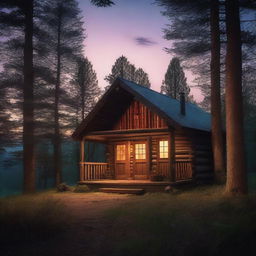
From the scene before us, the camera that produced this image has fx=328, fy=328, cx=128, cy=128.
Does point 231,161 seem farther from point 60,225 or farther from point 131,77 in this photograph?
point 131,77

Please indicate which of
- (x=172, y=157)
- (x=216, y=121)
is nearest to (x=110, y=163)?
(x=172, y=157)

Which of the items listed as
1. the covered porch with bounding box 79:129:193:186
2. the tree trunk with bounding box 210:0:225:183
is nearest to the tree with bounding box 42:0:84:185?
the covered porch with bounding box 79:129:193:186

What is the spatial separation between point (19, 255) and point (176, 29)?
58.1ft

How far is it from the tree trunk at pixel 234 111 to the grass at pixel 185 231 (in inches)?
98.3

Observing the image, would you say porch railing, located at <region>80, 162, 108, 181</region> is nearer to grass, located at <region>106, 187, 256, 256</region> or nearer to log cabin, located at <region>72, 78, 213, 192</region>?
log cabin, located at <region>72, 78, 213, 192</region>

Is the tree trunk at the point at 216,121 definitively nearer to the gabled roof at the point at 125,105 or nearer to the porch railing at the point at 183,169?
the gabled roof at the point at 125,105

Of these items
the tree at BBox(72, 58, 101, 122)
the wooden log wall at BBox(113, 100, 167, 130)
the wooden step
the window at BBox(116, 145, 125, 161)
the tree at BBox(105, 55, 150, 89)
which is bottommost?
the wooden step

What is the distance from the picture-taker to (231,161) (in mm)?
12344

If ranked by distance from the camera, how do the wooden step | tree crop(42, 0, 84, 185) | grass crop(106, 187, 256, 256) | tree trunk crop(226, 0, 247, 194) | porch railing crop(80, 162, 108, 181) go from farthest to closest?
tree crop(42, 0, 84, 185), porch railing crop(80, 162, 108, 181), the wooden step, tree trunk crop(226, 0, 247, 194), grass crop(106, 187, 256, 256)

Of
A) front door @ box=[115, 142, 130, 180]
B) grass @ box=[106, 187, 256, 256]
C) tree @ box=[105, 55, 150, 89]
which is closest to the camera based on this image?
grass @ box=[106, 187, 256, 256]

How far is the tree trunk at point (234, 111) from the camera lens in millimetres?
12242

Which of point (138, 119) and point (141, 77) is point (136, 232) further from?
point (141, 77)

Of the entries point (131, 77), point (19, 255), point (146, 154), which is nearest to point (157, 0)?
point (146, 154)

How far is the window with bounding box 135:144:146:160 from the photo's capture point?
69.4 ft
